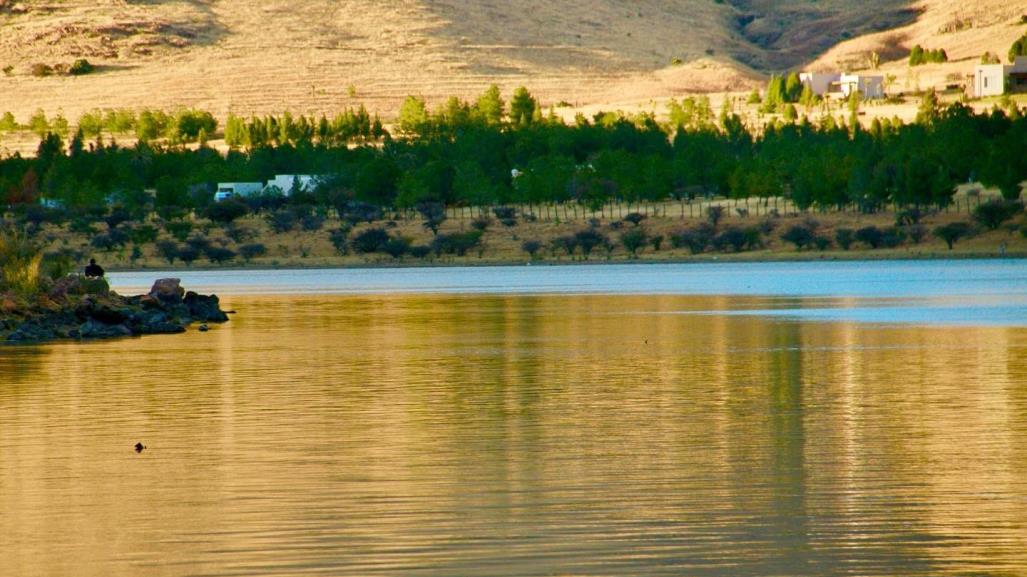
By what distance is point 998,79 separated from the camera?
195250 millimetres

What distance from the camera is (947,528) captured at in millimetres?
16281

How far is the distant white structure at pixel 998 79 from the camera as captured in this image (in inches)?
7598

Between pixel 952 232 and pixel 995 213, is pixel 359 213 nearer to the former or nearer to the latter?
pixel 952 232

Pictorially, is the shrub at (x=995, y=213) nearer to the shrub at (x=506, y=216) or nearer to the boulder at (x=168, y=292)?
the shrub at (x=506, y=216)

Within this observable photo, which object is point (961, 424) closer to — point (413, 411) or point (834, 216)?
point (413, 411)

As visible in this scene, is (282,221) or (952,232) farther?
(282,221)

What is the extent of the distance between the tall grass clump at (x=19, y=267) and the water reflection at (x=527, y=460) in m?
11.6

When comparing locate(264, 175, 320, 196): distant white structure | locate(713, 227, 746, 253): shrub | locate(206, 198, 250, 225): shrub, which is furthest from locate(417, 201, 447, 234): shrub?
locate(713, 227, 746, 253): shrub

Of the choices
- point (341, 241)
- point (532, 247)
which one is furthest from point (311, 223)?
point (532, 247)

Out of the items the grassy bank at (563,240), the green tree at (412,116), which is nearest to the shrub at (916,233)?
the grassy bank at (563,240)

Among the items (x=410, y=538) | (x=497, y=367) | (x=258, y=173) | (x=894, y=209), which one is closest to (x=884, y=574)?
(x=410, y=538)

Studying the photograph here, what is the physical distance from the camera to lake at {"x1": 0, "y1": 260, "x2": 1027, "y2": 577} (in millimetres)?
15617

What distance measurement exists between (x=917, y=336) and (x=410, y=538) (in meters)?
26.3

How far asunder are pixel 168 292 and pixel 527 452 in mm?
35917
